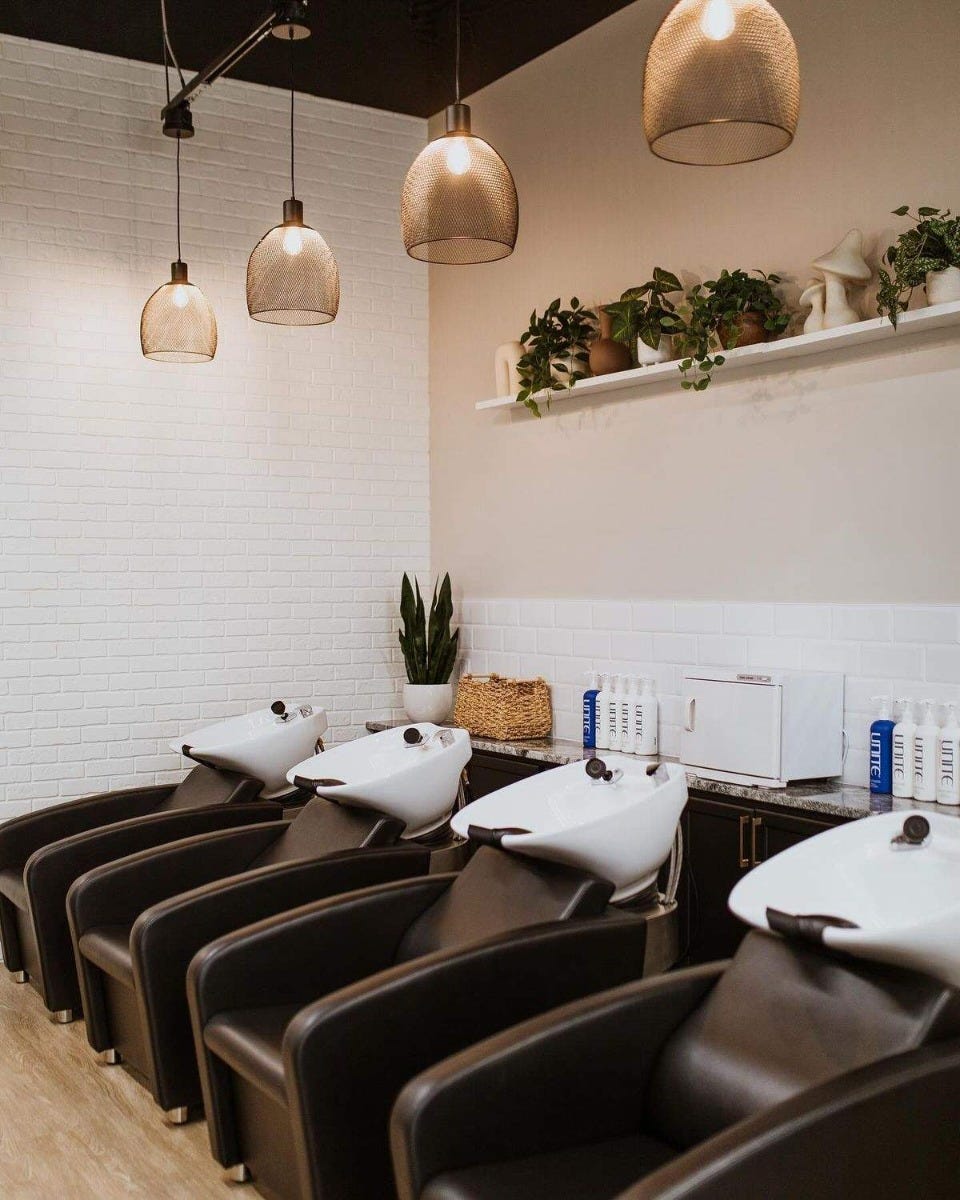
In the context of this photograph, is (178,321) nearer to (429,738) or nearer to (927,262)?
(429,738)

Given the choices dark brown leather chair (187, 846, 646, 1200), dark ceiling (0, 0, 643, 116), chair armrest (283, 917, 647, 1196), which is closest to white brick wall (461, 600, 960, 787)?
dark brown leather chair (187, 846, 646, 1200)

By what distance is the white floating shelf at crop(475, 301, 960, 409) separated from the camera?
362cm

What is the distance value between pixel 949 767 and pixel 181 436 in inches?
136

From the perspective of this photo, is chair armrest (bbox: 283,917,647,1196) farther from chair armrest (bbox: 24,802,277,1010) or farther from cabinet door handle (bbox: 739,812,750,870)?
chair armrest (bbox: 24,802,277,1010)

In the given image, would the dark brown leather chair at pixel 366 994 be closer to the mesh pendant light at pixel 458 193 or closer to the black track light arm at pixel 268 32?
the mesh pendant light at pixel 458 193

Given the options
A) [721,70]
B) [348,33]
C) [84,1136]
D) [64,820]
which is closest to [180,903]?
[84,1136]

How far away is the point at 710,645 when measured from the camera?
4.47m

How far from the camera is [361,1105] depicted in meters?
2.64

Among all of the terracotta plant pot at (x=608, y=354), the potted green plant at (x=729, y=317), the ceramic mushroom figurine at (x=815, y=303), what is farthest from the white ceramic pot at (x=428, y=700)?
the ceramic mushroom figurine at (x=815, y=303)

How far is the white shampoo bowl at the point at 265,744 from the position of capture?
4.66m

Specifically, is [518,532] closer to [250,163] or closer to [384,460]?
[384,460]

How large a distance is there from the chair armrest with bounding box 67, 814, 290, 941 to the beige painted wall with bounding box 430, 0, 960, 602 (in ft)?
5.94

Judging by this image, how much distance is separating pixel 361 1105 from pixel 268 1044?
312mm

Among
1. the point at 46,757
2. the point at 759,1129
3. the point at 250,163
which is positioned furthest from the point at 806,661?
the point at 250,163
